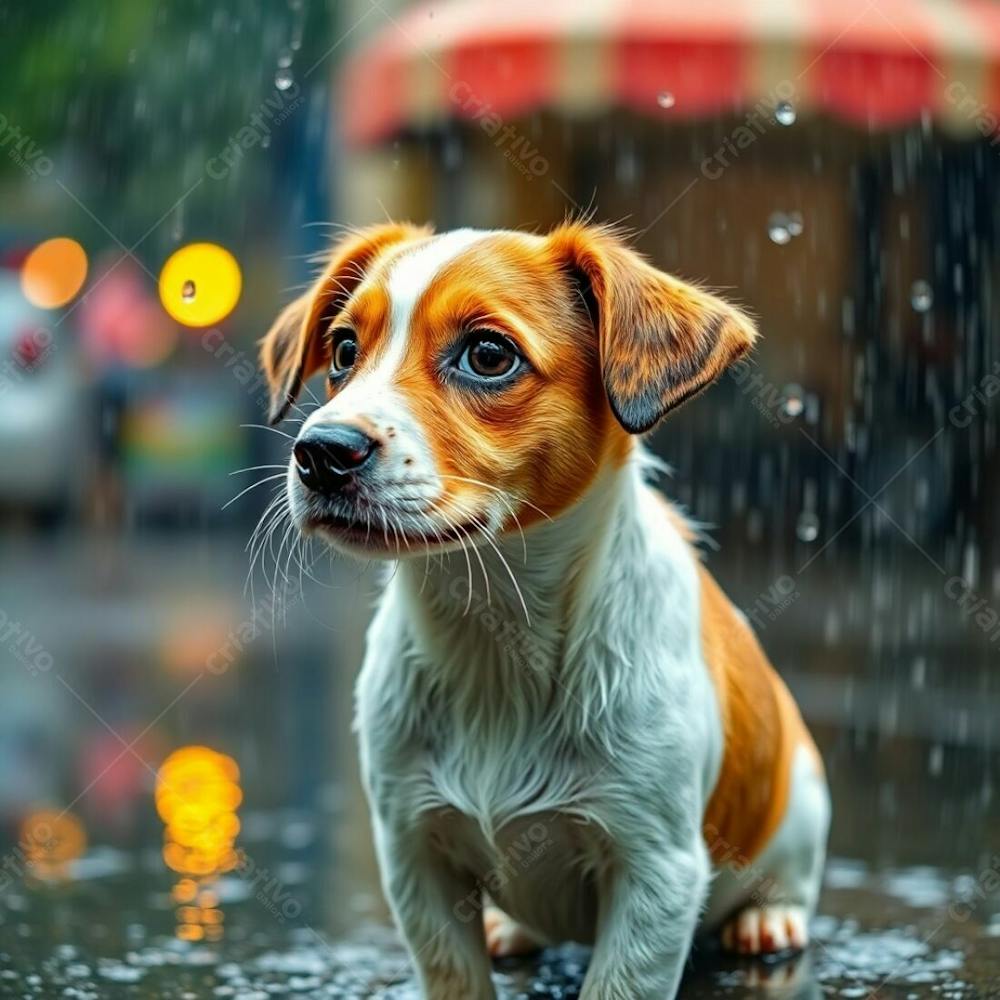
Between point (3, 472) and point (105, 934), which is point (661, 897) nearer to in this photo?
point (105, 934)

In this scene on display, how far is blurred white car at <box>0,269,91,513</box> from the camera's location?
16859 millimetres

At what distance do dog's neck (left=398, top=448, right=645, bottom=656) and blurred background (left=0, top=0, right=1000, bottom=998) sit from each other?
1.12 ft

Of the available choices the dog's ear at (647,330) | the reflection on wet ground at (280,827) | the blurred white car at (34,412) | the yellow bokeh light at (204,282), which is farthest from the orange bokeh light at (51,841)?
the blurred white car at (34,412)

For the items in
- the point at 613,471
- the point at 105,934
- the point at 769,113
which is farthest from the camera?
the point at 769,113

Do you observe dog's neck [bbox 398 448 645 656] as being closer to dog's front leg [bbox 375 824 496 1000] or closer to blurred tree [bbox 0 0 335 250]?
dog's front leg [bbox 375 824 496 1000]

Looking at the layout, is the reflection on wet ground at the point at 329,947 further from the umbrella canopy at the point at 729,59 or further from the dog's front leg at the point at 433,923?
the umbrella canopy at the point at 729,59

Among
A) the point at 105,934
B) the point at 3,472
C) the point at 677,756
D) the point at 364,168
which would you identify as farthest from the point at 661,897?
the point at 3,472

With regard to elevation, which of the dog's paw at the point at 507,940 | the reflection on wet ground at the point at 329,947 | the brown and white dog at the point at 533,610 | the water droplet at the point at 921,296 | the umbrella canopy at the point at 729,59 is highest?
the umbrella canopy at the point at 729,59

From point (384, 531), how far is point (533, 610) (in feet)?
1.54

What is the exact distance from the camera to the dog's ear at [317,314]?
3.79 metres

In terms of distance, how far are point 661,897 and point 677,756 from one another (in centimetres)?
26

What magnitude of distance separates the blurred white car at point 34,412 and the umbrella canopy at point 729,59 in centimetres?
709

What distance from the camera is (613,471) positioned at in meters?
3.45

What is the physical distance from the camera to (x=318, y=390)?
40.0 feet
